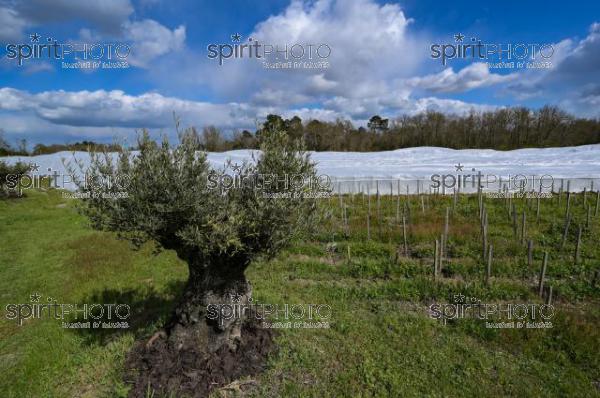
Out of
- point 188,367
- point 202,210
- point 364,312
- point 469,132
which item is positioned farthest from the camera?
point 469,132

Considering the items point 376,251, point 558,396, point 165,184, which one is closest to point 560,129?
point 376,251

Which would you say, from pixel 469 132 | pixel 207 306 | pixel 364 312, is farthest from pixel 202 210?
pixel 469 132

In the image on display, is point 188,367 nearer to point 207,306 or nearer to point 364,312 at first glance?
point 207,306

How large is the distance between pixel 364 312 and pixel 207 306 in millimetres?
3639

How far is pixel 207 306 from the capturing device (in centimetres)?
544

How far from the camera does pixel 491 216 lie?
14.5 meters

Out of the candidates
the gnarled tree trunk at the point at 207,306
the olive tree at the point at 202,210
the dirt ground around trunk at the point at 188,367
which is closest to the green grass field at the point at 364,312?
the dirt ground around trunk at the point at 188,367

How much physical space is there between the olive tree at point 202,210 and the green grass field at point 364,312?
3.24ft

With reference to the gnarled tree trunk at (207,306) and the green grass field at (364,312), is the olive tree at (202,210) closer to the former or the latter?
the gnarled tree trunk at (207,306)

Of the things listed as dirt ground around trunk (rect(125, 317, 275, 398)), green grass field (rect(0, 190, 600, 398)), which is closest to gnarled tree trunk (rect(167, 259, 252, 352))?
dirt ground around trunk (rect(125, 317, 275, 398))

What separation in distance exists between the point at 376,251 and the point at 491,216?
7.02m

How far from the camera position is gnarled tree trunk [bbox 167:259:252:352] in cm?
546

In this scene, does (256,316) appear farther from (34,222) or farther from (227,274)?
(34,222)

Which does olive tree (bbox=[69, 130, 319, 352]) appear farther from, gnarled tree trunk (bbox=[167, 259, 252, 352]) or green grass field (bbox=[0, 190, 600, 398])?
green grass field (bbox=[0, 190, 600, 398])
